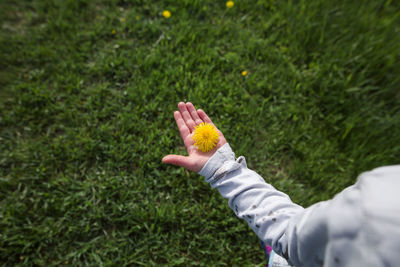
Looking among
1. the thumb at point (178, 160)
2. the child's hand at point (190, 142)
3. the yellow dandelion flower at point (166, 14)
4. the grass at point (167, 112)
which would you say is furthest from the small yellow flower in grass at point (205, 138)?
the yellow dandelion flower at point (166, 14)

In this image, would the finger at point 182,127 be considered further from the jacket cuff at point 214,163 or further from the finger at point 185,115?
the jacket cuff at point 214,163

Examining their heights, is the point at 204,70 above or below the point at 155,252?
above

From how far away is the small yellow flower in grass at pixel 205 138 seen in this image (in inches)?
61.1

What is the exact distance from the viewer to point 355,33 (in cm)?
255

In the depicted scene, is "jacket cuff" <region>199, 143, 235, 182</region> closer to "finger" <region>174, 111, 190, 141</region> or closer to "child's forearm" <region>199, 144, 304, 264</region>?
"child's forearm" <region>199, 144, 304, 264</region>

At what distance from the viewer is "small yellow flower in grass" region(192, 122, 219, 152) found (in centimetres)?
155

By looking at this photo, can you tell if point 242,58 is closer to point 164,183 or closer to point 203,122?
point 203,122

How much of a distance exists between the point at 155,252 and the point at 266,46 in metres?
2.42

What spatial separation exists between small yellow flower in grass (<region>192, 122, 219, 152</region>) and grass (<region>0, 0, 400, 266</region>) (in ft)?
1.77

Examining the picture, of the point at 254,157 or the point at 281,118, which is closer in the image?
the point at 254,157

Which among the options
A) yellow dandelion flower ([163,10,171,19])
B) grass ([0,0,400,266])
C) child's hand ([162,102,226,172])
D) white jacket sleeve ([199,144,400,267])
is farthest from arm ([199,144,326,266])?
yellow dandelion flower ([163,10,171,19])

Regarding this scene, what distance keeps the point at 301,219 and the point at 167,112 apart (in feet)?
5.27

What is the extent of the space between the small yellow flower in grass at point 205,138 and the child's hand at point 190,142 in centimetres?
3

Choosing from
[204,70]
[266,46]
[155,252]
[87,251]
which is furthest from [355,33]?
[87,251]
